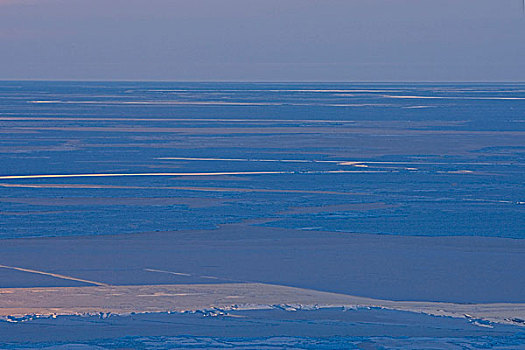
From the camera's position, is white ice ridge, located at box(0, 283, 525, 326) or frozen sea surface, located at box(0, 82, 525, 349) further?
white ice ridge, located at box(0, 283, 525, 326)

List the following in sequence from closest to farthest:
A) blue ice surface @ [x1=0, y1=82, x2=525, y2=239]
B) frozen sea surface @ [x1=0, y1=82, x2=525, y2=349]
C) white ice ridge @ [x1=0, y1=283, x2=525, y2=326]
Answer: frozen sea surface @ [x1=0, y1=82, x2=525, y2=349], white ice ridge @ [x1=0, y1=283, x2=525, y2=326], blue ice surface @ [x1=0, y1=82, x2=525, y2=239]

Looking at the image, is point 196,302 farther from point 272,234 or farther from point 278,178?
point 278,178

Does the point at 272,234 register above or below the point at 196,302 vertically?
above

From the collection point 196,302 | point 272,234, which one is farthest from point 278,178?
point 196,302

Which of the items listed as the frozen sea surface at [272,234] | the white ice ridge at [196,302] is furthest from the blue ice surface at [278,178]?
the white ice ridge at [196,302]

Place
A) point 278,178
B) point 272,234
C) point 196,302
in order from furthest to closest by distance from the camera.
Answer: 1. point 278,178
2. point 272,234
3. point 196,302

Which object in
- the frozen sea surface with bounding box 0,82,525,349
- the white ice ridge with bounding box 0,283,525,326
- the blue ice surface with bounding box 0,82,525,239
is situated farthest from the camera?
the blue ice surface with bounding box 0,82,525,239

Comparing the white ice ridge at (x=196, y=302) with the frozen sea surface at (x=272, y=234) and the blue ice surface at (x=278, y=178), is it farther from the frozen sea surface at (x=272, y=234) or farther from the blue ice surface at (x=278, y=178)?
the blue ice surface at (x=278, y=178)

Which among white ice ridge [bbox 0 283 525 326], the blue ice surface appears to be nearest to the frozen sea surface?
the blue ice surface

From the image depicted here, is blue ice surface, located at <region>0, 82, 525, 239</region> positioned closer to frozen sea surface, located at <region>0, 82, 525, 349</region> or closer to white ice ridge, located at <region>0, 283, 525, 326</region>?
frozen sea surface, located at <region>0, 82, 525, 349</region>

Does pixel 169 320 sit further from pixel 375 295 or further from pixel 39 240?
pixel 39 240
